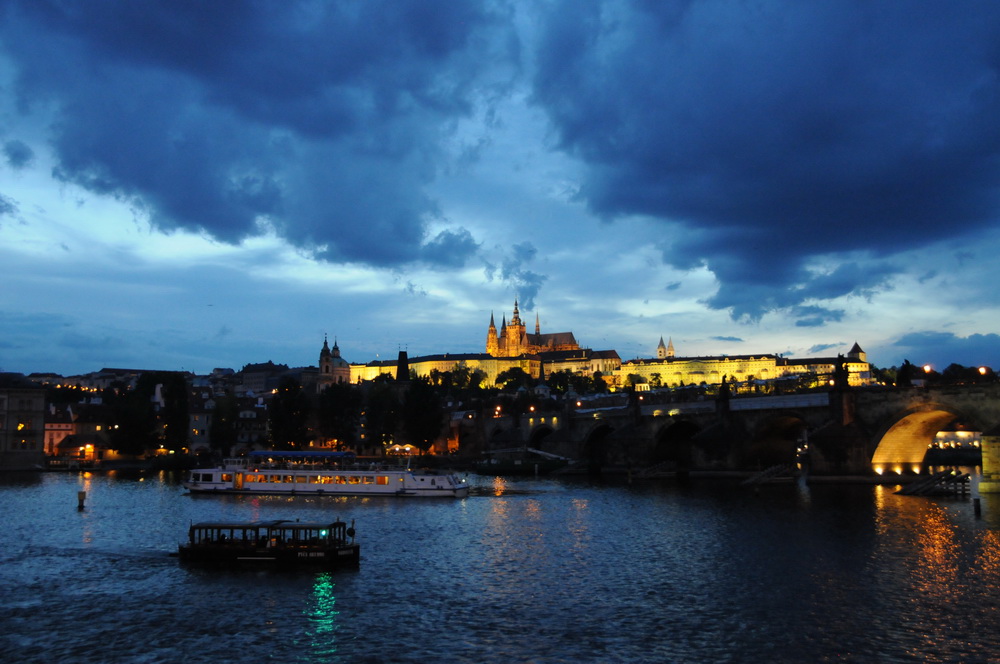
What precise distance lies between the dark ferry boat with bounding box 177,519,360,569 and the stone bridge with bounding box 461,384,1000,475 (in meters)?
54.1

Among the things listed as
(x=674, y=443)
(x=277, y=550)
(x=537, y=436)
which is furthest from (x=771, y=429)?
(x=277, y=550)

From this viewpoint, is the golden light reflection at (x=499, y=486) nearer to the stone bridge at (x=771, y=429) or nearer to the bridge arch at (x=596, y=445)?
the bridge arch at (x=596, y=445)

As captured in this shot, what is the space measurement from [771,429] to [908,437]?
16.5m

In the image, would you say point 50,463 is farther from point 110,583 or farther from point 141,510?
point 110,583

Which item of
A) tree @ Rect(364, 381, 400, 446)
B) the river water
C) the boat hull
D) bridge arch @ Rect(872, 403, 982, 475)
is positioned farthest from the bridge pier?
tree @ Rect(364, 381, 400, 446)

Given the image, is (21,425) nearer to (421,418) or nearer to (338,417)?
(338,417)

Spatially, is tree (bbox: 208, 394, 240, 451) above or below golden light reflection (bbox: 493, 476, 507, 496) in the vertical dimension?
above

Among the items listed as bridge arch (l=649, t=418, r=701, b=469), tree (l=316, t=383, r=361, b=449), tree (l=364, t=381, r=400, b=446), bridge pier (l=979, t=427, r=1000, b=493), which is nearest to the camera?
bridge pier (l=979, t=427, r=1000, b=493)

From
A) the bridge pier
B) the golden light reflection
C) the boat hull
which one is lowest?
the golden light reflection

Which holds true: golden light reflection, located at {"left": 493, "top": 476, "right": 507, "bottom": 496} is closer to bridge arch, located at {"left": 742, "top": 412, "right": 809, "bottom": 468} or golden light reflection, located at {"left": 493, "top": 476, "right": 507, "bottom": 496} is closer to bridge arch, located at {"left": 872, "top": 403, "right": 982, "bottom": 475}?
bridge arch, located at {"left": 742, "top": 412, "right": 809, "bottom": 468}

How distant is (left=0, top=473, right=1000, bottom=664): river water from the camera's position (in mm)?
28125

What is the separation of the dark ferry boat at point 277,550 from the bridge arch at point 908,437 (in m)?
55.5

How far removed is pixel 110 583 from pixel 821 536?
37.5 meters

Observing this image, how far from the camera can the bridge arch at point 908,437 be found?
77025mm
